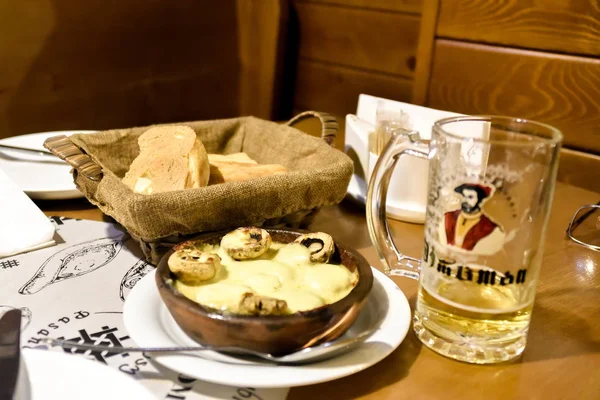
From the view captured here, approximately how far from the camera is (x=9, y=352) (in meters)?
0.45

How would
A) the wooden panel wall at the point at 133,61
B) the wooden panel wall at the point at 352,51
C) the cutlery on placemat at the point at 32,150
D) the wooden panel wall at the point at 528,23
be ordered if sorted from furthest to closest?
the wooden panel wall at the point at 352,51
the wooden panel wall at the point at 133,61
the wooden panel wall at the point at 528,23
the cutlery on placemat at the point at 32,150

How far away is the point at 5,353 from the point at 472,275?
0.38 metres

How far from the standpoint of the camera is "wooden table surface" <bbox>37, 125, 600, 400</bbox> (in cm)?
49

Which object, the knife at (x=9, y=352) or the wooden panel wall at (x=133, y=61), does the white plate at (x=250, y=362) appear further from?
the wooden panel wall at (x=133, y=61)

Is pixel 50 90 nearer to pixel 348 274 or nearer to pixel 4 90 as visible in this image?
pixel 4 90

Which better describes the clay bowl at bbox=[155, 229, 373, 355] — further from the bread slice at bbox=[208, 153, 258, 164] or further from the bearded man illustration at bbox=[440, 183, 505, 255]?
the bread slice at bbox=[208, 153, 258, 164]

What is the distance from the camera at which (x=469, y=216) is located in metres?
0.48

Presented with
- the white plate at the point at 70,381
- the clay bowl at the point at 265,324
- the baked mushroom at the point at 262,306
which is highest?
the baked mushroom at the point at 262,306

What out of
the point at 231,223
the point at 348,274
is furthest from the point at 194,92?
the point at 348,274

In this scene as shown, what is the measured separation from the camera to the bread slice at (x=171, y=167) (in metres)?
0.72

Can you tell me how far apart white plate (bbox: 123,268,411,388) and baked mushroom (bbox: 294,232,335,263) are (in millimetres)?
68

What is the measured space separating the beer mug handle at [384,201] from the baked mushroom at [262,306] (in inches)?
5.9

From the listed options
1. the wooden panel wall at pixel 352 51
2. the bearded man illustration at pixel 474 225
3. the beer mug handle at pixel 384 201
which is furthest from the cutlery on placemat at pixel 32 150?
the wooden panel wall at pixel 352 51

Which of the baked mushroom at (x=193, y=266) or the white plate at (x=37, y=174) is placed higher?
the baked mushroom at (x=193, y=266)
